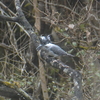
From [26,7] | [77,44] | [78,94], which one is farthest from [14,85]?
[26,7]

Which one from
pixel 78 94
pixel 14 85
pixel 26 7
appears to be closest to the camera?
pixel 78 94

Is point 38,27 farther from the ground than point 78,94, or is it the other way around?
point 78,94

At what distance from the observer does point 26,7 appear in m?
7.32

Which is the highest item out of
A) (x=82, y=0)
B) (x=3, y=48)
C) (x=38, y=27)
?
(x=82, y=0)

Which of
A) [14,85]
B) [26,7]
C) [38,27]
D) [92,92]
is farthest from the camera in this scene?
[26,7]

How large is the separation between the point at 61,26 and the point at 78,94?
303 cm

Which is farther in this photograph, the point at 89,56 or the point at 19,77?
the point at 19,77

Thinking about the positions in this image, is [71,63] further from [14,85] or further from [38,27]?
[14,85]

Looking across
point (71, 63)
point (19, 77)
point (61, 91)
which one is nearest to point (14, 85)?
point (61, 91)

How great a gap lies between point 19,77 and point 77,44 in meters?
2.14

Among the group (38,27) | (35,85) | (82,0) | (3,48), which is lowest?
(35,85)

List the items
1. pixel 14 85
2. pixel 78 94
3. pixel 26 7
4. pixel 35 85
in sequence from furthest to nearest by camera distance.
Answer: pixel 26 7 → pixel 35 85 → pixel 14 85 → pixel 78 94

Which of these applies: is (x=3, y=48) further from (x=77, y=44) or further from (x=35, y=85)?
(x=77, y=44)

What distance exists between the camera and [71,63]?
21.7 ft
